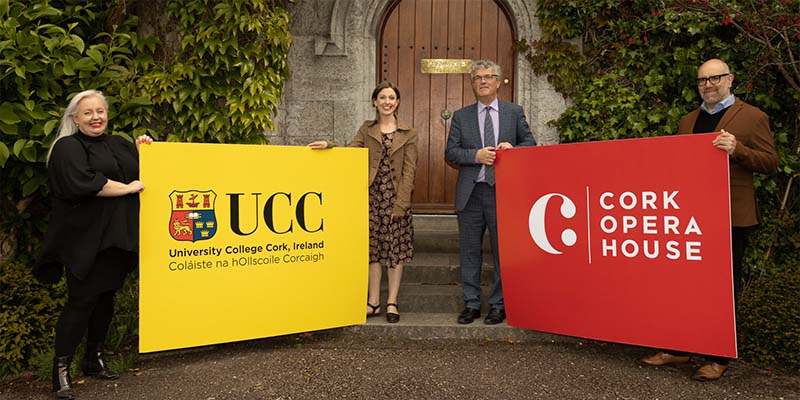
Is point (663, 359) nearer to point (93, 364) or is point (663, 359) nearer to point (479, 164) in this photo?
point (479, 164)

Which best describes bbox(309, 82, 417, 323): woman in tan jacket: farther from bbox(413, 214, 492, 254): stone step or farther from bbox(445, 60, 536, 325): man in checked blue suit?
bbox(413, 214, 492, 254): stone step

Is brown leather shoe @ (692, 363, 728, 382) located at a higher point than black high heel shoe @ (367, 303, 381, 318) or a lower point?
lower

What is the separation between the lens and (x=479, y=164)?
3.84m

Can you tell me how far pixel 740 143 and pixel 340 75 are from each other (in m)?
3.57

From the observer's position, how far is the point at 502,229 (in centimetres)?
375

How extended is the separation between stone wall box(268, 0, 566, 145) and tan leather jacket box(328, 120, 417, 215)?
1.65 metres

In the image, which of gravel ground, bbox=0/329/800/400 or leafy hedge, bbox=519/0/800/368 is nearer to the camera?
gravel ground, bbox=0/329/800/400

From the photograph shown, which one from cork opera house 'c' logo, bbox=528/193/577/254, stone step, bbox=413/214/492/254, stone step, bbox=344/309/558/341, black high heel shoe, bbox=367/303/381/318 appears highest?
cork opera house 'c' logo, bbox=528/193/577/254

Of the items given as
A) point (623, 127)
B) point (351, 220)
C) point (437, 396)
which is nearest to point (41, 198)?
point (351, 220)

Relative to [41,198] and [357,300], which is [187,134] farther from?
[357,300]

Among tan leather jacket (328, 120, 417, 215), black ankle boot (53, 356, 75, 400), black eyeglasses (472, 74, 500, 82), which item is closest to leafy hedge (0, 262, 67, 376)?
black ankle boot (53, 356, 75, 400)

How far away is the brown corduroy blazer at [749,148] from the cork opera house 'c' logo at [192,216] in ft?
9.84

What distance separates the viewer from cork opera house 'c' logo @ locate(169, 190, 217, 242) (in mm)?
3297

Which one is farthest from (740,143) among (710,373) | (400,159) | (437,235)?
(437,235)
